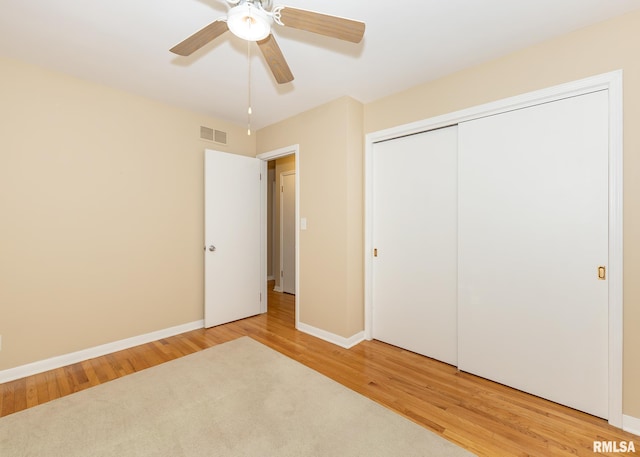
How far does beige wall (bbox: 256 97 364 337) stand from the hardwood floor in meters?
0.39

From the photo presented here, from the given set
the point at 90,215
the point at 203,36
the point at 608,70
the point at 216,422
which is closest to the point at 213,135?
the point at 90,215

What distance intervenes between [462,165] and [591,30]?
1.12m

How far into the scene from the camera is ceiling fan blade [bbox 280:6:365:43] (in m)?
1.37

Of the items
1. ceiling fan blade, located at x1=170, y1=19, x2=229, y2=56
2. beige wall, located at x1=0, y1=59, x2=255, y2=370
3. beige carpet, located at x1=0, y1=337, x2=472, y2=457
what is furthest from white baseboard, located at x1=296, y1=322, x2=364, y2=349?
ceiling fan blade, located at x1=170, y1=19, x2=229, y2=56

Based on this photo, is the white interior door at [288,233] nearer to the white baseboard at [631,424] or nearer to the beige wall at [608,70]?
the beige wall at [608,70]

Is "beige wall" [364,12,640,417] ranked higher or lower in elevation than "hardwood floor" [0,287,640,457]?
higher

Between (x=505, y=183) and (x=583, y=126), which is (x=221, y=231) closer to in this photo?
(x=505, y=183)

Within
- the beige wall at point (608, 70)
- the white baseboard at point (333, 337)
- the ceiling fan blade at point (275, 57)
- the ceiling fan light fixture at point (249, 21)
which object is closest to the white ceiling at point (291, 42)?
the beige wall at point (608, 70)

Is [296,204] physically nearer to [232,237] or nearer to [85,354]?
[232,237]

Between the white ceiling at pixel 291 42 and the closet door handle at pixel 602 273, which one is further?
the closet door handle at pixel 602 273

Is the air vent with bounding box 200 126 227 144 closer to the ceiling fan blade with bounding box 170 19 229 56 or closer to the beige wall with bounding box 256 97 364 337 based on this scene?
the beige wall with bounding box 256 97 364 337

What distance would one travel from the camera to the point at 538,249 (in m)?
2.13

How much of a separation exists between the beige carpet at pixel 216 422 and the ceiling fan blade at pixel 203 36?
7.49ft

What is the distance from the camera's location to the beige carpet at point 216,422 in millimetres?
1613
